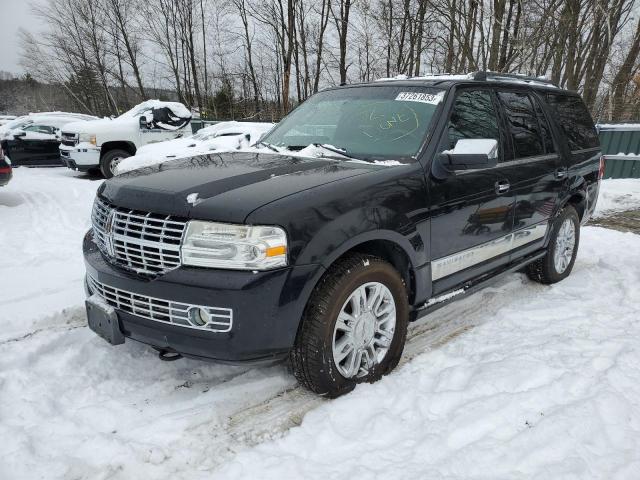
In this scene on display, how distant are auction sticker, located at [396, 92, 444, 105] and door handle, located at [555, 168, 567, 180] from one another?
62.3 inches

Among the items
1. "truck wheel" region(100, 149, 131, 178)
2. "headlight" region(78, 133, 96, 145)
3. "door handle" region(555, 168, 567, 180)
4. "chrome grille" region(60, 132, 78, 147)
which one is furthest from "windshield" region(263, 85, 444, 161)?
"chrome grille" region(60, 132, 78, 147)

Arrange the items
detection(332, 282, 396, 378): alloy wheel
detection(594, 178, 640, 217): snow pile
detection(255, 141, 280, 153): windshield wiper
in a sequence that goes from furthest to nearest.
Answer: detection(594, 178, 640, 217): snow pile < detection(255, 141, 280, 153): windshield wiper < detection(332, 282, 396, 378): alloy wheel

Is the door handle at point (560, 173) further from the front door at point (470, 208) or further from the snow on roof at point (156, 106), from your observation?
the snow on roof at point (156, 106)

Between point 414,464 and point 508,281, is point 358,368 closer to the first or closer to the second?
point 414,464

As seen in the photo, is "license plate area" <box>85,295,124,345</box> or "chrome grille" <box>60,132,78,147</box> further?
"chrome grille" <box>60,132,78,147</box>

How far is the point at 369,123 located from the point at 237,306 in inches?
70.5

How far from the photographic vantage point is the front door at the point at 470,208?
3016mm

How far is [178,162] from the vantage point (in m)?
3.12

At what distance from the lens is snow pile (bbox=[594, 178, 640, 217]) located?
8445mm

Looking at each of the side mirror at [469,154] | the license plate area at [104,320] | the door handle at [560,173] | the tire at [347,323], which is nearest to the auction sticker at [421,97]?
the side mirror at [469,154]

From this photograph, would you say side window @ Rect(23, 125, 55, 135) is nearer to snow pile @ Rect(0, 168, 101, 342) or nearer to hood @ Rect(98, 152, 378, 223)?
snow pile @ Rect(0, 168, 101, 342)

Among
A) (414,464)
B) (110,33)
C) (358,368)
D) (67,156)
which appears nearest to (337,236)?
(358,368)

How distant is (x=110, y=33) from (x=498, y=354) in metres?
37.4

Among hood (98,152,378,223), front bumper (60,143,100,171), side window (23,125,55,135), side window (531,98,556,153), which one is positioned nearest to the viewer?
hood (98,152,378,223)
